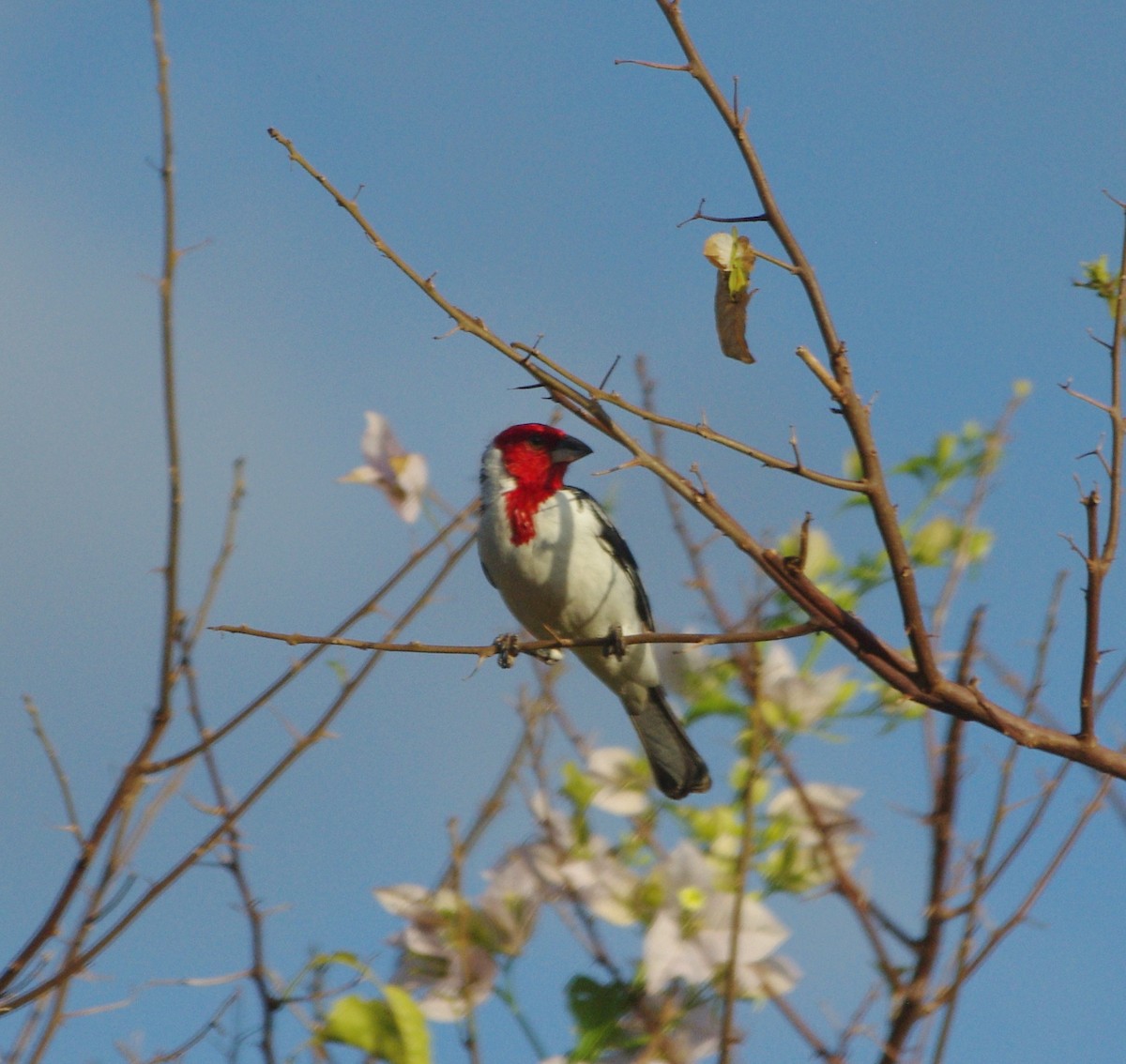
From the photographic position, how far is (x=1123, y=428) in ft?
9.18

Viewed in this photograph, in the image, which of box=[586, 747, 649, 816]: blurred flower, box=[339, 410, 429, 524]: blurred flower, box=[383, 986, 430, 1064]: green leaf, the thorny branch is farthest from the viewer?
box=[339, 410, 429, 524]: blurred flower

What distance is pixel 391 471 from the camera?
4.82 metres

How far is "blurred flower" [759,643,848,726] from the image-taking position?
3988 millimetres

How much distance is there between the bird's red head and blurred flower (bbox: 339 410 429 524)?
2.54 ft

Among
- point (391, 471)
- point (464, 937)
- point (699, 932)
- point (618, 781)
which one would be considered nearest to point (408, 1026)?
point (464, 937)

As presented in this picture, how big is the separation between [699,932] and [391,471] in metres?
2.15

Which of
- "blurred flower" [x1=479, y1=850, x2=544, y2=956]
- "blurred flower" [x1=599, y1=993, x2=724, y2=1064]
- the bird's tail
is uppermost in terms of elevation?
the bird's tail

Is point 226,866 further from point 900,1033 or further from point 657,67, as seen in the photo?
point 657,67

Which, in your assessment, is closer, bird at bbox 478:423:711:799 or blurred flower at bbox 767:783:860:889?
blurred flower at bbox 767:783:860:889

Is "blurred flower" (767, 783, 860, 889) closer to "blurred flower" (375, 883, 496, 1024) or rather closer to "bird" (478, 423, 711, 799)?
"blurred flower" (375, 883, 496, 1024)

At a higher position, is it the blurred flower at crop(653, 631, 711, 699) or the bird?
the bird

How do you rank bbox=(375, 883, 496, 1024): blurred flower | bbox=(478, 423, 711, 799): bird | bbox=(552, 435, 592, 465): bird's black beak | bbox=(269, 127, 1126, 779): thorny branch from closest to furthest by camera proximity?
bbox=(269, 127, 1126, 779): thorny branch < bbox=(375, 883, 496, 1024): blurred flower < bbox=(478, 423, 711, 799): bird < bbox=(552, 435, 592, 465): bird's black beak

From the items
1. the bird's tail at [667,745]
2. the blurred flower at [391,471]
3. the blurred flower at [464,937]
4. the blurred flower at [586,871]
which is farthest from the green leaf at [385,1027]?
the bird's tail at [667,745]

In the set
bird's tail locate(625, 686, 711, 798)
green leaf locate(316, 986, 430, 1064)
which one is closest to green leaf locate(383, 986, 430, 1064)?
green leaf locate(316, 986, 430, 1064)
